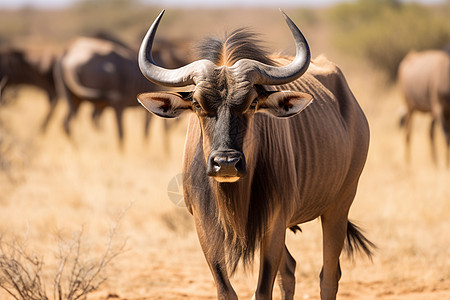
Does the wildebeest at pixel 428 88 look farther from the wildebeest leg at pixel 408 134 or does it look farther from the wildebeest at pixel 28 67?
the wildebeest at pixel 28 67

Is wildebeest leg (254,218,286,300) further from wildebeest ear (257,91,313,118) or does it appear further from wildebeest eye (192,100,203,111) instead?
wildebeest eye (192,100,203,111)

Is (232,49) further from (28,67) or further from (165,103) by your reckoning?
(28,67)

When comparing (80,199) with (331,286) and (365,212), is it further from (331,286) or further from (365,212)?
(331,286)

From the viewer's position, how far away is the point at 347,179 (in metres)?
5.17

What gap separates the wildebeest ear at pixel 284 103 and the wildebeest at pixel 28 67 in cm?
1199

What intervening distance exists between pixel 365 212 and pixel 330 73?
3.80 meters

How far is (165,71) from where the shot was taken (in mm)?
3961

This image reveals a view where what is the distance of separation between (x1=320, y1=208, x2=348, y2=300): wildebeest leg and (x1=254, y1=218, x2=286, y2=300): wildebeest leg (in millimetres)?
1182

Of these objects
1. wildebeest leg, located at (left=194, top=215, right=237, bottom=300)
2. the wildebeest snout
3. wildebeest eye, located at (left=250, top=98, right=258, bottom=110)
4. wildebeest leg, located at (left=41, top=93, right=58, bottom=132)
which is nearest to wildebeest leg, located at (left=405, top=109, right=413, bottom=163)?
wildebeest leg, located at (left=41, top=93, right=58, bottom=132)

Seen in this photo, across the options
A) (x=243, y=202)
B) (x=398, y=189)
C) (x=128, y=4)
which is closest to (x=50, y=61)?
(x=398, y=189)

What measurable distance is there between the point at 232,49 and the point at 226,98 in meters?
0.54

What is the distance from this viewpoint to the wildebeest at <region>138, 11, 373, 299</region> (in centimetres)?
375

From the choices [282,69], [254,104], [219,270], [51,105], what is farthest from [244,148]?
[51,105]

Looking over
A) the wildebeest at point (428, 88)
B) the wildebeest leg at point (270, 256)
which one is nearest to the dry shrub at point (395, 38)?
the wildebeest at point (428, 88)
